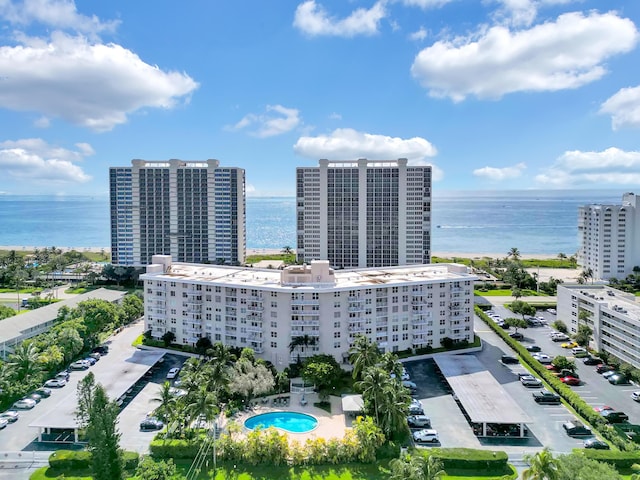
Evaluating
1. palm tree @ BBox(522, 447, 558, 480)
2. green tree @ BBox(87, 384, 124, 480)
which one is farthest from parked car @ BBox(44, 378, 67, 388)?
palm tree @ BBox(522, 447, 558, 480)

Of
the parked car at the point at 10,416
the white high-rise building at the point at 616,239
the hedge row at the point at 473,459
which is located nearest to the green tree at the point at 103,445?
the parked car at the point at 10,416

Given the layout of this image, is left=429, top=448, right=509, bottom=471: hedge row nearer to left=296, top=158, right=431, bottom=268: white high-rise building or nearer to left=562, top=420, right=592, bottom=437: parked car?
left=562, top=420, right=592, bottom=437: parked car

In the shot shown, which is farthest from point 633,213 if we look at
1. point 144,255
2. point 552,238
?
point 552,238

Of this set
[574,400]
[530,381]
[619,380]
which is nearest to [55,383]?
[530,381]

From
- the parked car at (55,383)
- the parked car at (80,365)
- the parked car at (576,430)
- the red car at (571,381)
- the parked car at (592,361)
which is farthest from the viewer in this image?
the parked car at (592,361)

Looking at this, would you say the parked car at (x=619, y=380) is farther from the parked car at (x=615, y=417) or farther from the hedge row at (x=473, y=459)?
the hedge row at (x=473, y=459)

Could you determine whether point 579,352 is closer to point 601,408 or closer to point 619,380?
point 619,380
